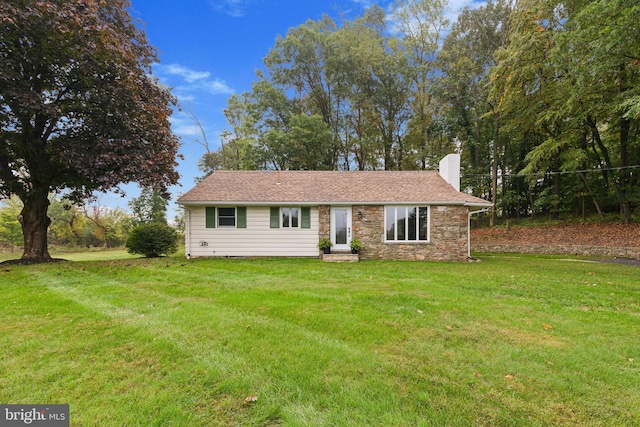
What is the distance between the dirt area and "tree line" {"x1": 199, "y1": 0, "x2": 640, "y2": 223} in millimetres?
1589

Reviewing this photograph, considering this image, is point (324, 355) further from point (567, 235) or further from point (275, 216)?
point (567, 235)

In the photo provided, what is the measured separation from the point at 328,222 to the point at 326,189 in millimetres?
1624

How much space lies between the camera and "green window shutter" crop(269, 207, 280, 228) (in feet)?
37.1

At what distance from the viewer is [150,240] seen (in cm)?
1134

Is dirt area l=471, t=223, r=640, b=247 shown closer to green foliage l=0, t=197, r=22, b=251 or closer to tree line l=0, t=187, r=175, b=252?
tree line l=0, t=187, r=175, b=252

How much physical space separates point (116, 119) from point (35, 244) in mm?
5815

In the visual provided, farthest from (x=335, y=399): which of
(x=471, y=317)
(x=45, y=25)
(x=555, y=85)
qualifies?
(x=555, y=85)

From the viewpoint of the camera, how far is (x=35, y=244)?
408 inches

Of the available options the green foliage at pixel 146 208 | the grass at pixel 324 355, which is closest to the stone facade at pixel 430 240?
the grass at pixel 324 355

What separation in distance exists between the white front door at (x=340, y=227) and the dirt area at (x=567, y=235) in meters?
9.85

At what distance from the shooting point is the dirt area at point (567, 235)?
13266 mm

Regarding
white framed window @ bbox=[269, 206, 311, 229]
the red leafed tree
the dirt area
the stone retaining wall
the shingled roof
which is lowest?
the stone retaining wall

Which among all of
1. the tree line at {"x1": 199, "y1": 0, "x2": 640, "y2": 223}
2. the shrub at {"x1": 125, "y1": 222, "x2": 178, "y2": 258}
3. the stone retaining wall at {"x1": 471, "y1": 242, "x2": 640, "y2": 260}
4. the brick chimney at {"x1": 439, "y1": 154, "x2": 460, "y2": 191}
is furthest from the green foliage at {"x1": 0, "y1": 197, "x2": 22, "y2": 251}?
the stone retaining wall at {"x1": 471, "y1": 242, "x2": 640, "y2": 260}

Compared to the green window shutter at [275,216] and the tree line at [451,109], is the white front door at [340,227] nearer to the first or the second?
the green window shutter at [275,216]
